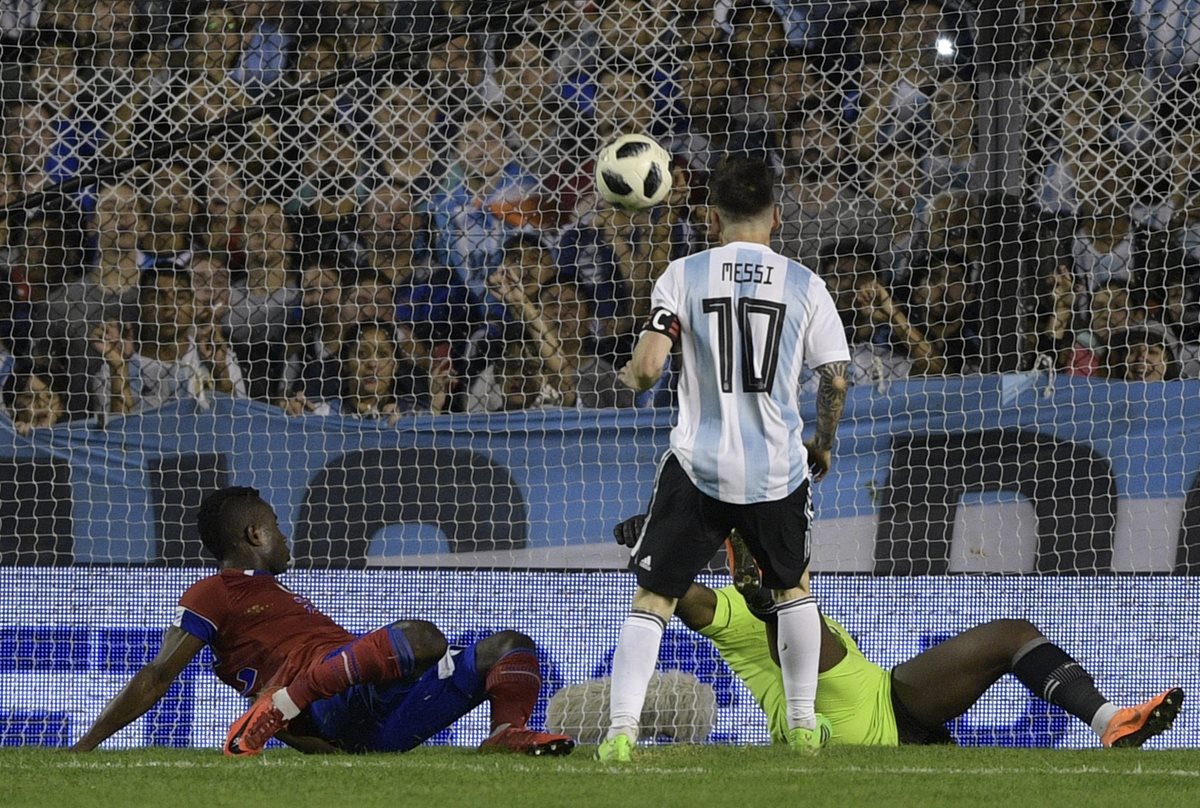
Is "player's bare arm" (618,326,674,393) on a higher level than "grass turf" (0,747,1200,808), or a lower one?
higher

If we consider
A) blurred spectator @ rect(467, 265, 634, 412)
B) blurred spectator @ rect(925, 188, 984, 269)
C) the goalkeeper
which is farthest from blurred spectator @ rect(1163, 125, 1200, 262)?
the goalkeeper

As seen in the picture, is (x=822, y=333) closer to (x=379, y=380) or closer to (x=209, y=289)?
(x=379, y=380)

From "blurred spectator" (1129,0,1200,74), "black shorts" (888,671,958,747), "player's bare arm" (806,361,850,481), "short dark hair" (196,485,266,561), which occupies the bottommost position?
"black shorts" (888,671,958,747)

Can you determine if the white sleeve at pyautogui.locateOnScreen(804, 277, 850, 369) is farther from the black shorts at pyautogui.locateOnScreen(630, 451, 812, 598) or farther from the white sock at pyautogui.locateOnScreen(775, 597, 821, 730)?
the white sock at pyautogui.locateOnScreen(775, 597, 821, 730)

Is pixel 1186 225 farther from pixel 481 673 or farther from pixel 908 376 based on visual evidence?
pixel 481 673

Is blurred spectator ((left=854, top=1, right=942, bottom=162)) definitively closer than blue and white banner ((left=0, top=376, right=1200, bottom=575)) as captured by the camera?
No

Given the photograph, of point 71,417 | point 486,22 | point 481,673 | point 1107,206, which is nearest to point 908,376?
point 1107,206

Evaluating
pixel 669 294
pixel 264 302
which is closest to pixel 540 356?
pixel 264 302

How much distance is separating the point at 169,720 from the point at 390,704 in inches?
68.0

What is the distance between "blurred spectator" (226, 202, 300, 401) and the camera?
740cm

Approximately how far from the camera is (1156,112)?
23.5ft

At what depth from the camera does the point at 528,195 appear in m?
7.69

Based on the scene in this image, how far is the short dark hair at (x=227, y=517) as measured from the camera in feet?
16.9

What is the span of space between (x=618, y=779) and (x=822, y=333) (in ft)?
4.57
